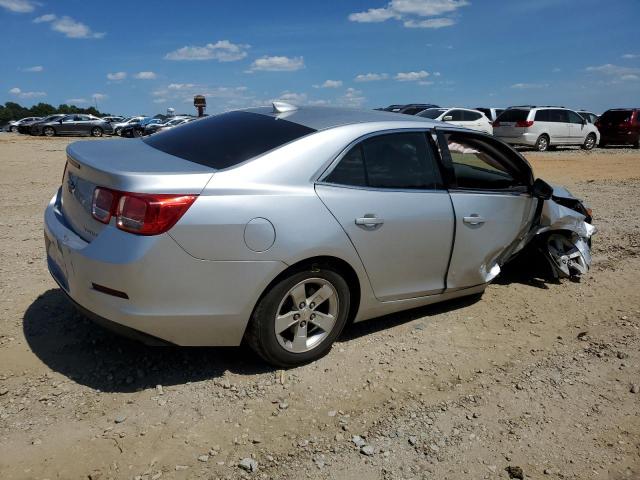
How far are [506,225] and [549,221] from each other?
771mm

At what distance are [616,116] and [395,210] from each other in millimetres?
25877

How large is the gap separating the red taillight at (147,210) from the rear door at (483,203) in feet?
6.61

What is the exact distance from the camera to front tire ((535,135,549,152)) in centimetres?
2114

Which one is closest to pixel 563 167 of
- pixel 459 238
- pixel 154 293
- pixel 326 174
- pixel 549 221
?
pixel 549 221

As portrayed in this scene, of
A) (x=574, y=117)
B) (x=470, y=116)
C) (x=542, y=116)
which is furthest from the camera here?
(x=574, y=117)

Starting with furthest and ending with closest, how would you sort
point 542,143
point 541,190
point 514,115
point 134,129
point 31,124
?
point 134,129 < point 31,124 < point 542,143 < point 514,115 < point 541,190

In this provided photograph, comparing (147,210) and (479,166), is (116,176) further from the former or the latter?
(479,166)

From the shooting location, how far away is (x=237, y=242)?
9.59 ft

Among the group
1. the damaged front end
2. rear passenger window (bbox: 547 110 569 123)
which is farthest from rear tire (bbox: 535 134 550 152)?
the damaged front end

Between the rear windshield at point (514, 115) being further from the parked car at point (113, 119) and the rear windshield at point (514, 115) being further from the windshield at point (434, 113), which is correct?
the parked car at point (113, 119)

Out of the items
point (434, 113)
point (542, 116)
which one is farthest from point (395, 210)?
point (542, 116)

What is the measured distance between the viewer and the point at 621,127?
80.7ft

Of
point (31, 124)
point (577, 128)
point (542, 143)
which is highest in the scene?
point (577, 128)

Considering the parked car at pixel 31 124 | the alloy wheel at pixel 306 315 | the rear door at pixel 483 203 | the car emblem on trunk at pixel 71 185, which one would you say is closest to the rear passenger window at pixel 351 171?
the alloy wheel at pixel 306 315
